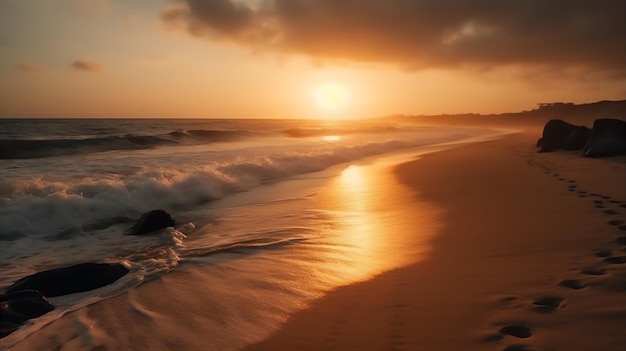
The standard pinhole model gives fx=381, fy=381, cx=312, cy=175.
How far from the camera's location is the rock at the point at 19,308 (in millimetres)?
3404

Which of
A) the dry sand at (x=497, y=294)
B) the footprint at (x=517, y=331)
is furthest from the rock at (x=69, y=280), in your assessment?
the footprint at (x=517, y=331)

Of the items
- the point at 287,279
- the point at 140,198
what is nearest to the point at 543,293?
the point at 287,279

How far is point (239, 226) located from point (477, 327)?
473cm

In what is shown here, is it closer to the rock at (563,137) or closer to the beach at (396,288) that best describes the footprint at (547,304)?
the beach at (396,288)

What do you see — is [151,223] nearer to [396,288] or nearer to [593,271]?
[396,288]

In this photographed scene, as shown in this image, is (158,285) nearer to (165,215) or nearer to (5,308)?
(5,308)

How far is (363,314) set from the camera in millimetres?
3135

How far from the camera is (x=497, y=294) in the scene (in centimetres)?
318

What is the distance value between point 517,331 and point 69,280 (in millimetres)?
4503

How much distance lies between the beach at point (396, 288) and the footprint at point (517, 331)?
0.01 meters

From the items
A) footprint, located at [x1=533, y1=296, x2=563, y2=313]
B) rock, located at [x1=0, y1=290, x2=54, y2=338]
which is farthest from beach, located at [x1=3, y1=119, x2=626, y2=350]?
rock, located at [x1=0, y1=290, x2=54, y2=338]

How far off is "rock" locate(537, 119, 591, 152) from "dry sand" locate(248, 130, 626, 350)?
12.1 m

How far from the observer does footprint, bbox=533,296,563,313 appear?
282cm

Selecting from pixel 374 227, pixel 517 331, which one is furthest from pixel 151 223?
pixel 517 331
